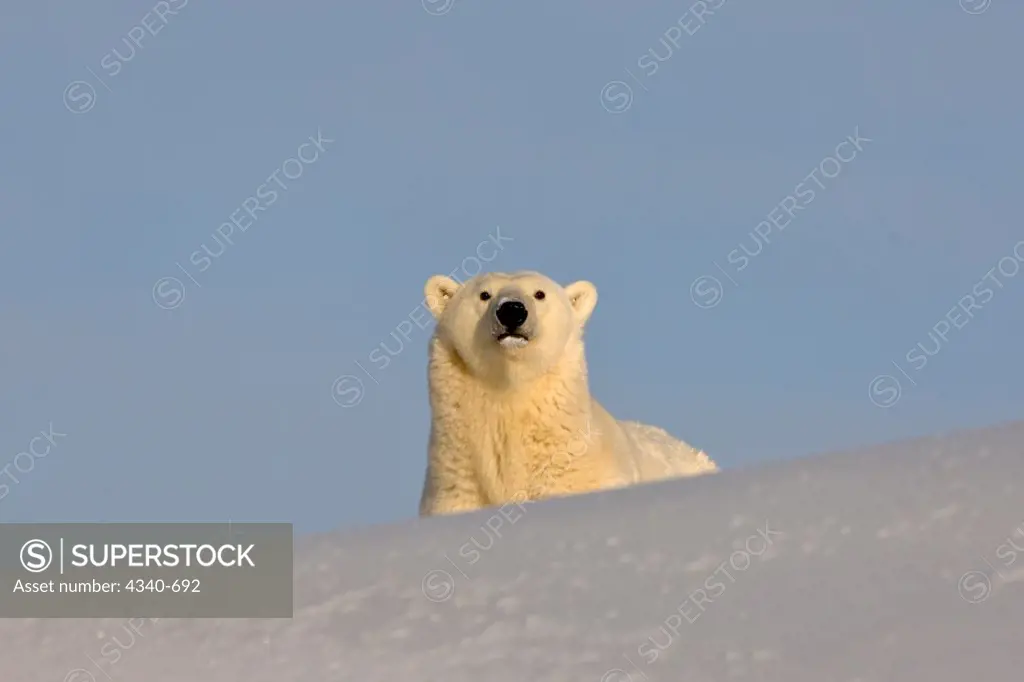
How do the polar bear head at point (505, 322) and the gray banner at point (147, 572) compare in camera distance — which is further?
the polar bear head at point (505, 322)

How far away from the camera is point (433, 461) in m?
13.4

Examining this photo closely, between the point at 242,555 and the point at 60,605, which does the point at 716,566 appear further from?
the point at 60,605

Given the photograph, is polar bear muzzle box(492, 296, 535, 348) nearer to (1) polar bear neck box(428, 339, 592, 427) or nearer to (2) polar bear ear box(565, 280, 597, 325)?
(1) polar bear neck box(428, 339, 592, 427)

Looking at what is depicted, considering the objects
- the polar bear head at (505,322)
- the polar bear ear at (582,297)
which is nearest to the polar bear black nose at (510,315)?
the polar bear head at (505,322)

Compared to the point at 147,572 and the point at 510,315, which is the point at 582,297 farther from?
the point at 147,572

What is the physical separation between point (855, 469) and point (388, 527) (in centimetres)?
191

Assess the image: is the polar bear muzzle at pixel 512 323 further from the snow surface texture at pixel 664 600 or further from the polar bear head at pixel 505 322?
the snow surface texture at pixel 664 600

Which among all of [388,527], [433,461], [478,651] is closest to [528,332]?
[433,461]

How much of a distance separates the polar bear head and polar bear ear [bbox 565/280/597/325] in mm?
140

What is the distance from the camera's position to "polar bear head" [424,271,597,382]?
1266 centimetres

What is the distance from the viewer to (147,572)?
5.90 m

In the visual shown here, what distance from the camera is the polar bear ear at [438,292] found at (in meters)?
13.5

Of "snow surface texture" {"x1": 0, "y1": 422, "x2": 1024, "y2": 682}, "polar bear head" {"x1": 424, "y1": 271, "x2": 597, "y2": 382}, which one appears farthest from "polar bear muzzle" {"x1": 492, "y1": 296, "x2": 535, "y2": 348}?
"snow surface texture" {"x1": 0, "y1": 422, "x2": 1024, "y2": 682}

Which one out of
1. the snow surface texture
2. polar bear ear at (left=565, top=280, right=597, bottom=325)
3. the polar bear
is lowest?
the snow surface texture
